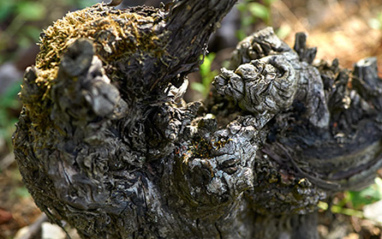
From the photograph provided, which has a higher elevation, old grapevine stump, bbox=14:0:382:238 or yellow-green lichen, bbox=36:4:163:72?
yellow-green lichen, bbox=36:4:163:72

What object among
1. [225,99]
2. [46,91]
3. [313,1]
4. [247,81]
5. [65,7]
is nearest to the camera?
[46,91]

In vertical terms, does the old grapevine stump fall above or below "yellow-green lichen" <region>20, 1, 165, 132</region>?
below

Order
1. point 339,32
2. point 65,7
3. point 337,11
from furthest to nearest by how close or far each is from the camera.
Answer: point 65,7 < point 337,11 < point 339,32

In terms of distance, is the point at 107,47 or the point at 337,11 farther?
the point at 337,11

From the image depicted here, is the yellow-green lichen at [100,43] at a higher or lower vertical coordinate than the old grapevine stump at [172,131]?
higher

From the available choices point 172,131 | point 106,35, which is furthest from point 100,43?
point 172,131

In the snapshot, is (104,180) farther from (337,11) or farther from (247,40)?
(337,11)

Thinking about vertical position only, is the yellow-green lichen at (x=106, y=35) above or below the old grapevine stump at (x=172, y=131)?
above

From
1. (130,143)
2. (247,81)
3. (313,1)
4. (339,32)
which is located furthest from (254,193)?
(313,1)

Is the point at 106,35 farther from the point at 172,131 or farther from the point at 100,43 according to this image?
the point at 172,131
